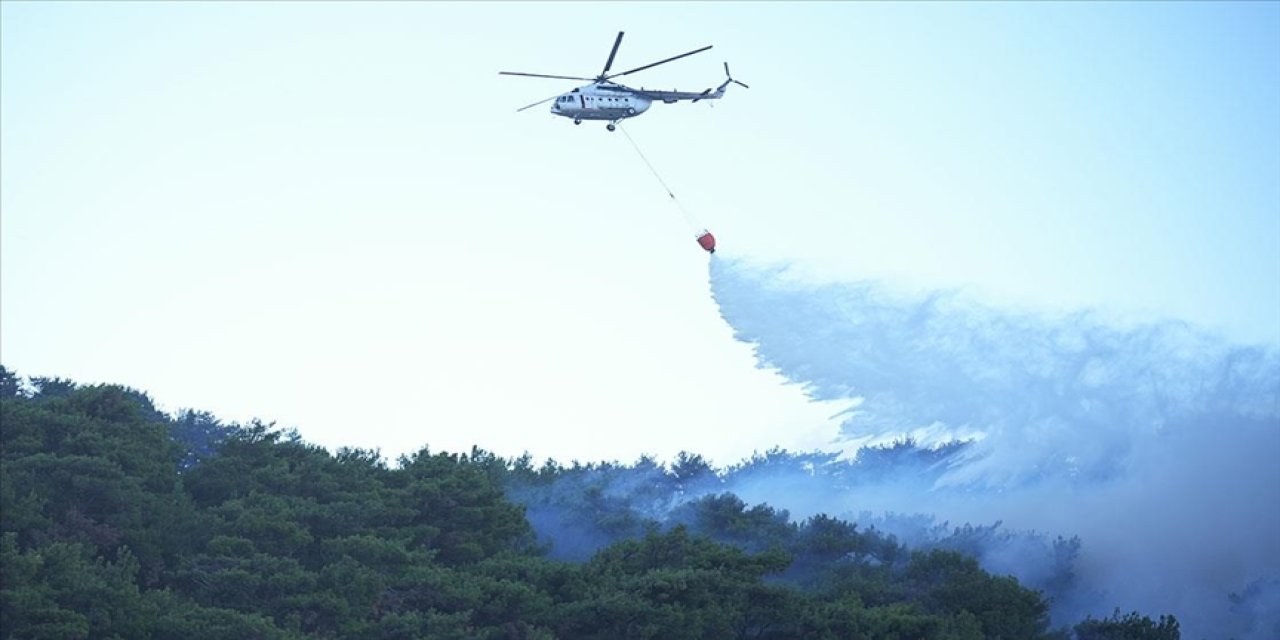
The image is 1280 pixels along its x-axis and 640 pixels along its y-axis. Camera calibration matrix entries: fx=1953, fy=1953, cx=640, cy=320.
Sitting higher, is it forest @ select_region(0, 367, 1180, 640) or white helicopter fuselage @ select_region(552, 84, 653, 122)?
white helicopter fuselage @ select_region(552, 84, 653, 122)

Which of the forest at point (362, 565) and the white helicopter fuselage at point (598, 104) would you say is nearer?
the forest at point (362, 565)

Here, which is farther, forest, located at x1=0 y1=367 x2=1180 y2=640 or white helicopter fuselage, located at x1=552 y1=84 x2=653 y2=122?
Result: white helicopter fuselage, located at x1=552 y1=84 x2=653 y2=122

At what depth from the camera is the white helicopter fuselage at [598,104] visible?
49906 millimetres

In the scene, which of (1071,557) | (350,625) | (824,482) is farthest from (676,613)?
(824,482)

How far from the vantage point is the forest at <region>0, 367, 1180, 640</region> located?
1577 inches

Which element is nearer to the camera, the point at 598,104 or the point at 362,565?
the point at 362,565

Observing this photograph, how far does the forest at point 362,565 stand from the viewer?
40.1m

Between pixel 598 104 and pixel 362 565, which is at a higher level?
pixel 598 104

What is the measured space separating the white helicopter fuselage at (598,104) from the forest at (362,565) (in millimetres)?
9543

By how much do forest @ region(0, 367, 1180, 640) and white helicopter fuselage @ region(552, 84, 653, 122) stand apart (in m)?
9.54

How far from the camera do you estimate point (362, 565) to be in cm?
4384

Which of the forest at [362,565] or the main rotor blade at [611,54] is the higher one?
the main rotor blade at [611,54]

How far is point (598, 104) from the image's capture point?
50000 millimetres

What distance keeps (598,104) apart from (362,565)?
1365 cm
